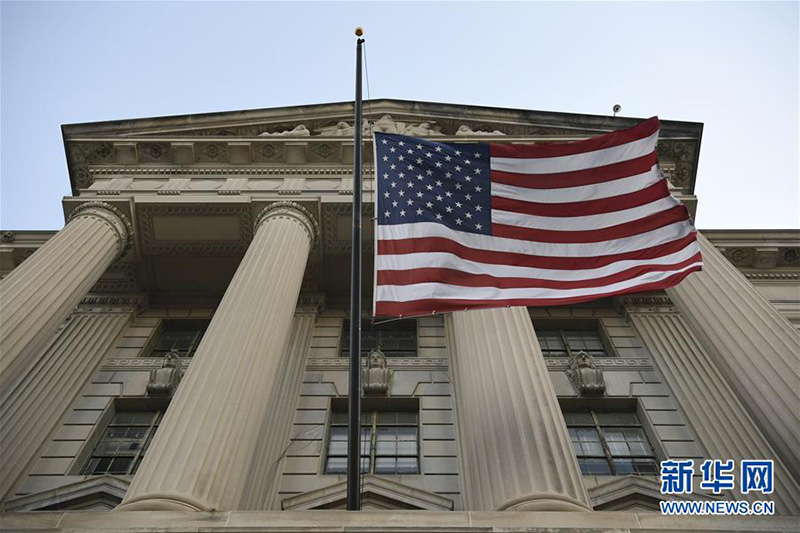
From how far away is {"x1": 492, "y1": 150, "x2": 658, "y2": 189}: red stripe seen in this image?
41.7 feet

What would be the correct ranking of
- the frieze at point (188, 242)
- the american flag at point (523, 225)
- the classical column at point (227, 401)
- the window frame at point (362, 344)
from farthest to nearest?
the frieze at point (188, 242)
the window frame at point (362, 344)
the american flag at point (523, 225)
the classical column at point (227, 401)

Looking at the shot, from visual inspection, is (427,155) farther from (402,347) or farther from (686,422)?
(686,422)

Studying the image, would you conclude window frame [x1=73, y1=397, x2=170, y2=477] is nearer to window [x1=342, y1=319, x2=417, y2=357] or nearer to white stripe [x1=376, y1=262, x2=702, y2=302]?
window [x1=342, y1=319, x2=417, y2=357]

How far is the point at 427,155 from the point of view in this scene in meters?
12.9

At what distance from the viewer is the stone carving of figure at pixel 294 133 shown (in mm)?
21328

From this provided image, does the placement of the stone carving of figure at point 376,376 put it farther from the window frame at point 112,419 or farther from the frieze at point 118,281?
the frieze at point 118,281

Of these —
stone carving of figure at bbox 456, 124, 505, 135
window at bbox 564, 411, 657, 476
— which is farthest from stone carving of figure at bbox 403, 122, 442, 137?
window at bbox 564, 411, 657, 476

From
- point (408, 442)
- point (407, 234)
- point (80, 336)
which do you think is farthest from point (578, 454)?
point (80, 336)

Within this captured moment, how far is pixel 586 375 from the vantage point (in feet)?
54.2

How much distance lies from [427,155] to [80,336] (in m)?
12.4

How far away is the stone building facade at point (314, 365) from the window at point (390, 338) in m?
0.07

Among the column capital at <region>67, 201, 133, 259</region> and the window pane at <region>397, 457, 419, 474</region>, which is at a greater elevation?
the column capital at <region>67, 201, 133, 259</region>

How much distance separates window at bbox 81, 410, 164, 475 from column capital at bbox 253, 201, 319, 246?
599cm

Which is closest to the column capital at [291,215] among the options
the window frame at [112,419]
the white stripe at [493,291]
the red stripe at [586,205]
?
the window frame at [112,419]
